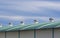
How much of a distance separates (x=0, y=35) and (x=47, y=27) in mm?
9952

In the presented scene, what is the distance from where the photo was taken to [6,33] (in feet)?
102

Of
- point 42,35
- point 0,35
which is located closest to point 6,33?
point 0,35

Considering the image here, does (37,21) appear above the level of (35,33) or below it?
above

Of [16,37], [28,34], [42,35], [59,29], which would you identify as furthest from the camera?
[16,37]

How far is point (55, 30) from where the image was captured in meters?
24.1

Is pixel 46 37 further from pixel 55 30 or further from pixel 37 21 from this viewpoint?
pixel 37 21

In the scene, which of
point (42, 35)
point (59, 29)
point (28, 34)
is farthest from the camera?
point (28, 34)

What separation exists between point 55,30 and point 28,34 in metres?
4.37

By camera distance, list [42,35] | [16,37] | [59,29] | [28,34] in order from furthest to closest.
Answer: [16,37] < [28,34] < [42,35] < [59,29]

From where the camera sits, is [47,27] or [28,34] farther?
[28,34]

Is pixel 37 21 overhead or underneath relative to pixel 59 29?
overhead

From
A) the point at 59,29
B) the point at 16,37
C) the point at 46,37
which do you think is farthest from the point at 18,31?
the point at 59,29

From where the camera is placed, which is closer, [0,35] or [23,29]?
[23,29]

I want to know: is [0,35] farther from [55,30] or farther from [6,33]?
[55,30]
